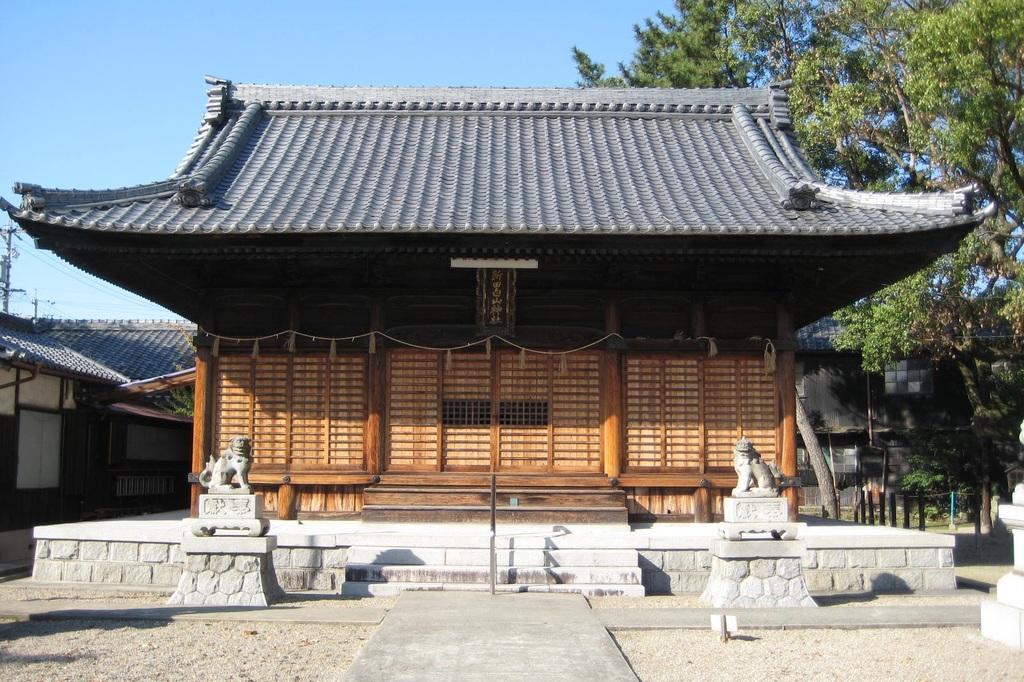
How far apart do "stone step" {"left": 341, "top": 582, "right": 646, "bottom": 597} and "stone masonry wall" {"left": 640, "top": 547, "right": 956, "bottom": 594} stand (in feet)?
1.67

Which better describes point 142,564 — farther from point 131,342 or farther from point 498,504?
point 131,342

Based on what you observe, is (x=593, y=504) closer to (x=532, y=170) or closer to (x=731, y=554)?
(x=731, y=554)

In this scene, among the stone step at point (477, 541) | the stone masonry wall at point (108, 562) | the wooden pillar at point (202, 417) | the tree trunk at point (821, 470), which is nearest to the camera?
the stone step at point (477, 541)

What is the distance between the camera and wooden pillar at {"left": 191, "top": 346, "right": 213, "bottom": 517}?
12906 millimetres

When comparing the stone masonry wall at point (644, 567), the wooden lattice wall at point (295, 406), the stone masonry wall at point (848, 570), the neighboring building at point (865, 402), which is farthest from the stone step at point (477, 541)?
the neighboring building at point (865, 402)

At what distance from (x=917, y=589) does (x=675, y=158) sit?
7526mm

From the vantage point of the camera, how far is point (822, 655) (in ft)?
25.9

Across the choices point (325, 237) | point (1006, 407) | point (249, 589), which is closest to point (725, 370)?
point (325, 237)

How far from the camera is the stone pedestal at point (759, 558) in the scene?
999cm

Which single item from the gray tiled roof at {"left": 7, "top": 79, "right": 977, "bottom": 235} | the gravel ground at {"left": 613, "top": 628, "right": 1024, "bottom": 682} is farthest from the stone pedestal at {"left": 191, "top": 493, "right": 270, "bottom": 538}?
the gravel ground at {"left": 613, "top": 628, "right": 1024, "bottom": 682}

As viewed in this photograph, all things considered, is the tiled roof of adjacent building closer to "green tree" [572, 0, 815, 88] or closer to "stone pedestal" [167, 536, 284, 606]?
"stone pedestal" [167, 536, 284, 606]

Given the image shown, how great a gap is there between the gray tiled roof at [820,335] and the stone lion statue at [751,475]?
62.3 ft

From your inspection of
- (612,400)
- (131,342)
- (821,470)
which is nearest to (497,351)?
(612,400)

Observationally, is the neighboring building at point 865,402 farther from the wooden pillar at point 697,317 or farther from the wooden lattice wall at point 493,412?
the wooden lattice wall at point 493,412
